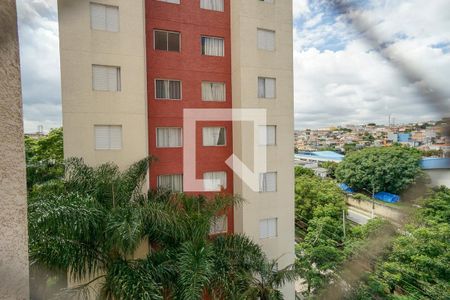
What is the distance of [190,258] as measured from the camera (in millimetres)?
4320

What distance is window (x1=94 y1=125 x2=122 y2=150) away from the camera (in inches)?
240

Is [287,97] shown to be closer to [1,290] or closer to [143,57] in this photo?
[143,57]

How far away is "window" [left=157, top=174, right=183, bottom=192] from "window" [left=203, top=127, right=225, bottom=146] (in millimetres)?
1287

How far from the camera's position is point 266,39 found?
7.55m

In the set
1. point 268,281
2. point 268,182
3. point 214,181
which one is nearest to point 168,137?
point 214,181

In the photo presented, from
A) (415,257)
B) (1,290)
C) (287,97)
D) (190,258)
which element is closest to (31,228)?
(190,258)

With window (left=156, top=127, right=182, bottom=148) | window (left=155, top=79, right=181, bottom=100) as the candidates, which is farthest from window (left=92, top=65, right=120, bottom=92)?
window (left=156, top=127, right=182, bottom=148)

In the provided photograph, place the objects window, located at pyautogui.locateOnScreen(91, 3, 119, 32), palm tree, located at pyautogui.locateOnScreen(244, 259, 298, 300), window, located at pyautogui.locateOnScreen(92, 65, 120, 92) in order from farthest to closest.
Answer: window, located at pyautogui.locateOnScreen(92, 65, 120, 92) < window, located at pyautogui.locateOnScreen(91, 3, 119, 32) < palm tree, located at pyautogui.locateOnScreen(244, 259, 298, 300)

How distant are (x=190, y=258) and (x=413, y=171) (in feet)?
13.9

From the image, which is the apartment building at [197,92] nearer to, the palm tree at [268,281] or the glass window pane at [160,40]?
the glass window pane at [160,40]

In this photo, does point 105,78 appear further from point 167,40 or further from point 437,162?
point 437,162

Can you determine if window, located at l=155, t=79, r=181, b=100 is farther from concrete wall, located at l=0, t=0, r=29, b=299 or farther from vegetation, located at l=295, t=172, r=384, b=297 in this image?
concrete wall, located at l=0, t=0, r=29, b=299

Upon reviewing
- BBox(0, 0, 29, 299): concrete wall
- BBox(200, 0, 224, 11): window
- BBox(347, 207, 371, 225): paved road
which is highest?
BBox(200, 0, 224, 11): window

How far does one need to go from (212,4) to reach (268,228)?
6.92 m
